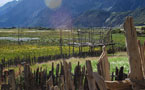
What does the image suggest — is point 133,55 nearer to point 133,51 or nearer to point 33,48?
point 133,51

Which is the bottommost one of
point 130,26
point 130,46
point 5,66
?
point 5,66

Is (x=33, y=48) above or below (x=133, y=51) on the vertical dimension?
above

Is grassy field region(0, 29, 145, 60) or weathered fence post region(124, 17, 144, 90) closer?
weathered fence post region(124, 17, 144, 90)

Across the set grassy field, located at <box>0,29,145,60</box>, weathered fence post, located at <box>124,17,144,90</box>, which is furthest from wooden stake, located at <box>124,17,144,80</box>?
grassy field, located at <box>0,29,145,60</box>

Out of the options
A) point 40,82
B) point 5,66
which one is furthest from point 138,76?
point 5,66

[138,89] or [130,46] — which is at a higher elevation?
[130,46]

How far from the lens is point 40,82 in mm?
7355

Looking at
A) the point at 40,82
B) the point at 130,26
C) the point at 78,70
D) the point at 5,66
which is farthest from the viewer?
the point at 5,66

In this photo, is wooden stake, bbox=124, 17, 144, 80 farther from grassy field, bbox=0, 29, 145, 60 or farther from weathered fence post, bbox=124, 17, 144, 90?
grassy field, bbox=0, 29, 145, 60

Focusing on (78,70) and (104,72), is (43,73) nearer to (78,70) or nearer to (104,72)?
(78,70)

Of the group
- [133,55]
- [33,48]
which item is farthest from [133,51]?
[33,48]

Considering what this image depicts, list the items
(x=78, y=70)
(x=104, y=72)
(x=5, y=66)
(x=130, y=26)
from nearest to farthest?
(x=130, y=26) < (x=104, y=72) < (x=78, y=70) < (x=5, y=66)

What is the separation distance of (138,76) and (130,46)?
36cm

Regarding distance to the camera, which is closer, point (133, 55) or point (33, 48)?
point (133, 55)
